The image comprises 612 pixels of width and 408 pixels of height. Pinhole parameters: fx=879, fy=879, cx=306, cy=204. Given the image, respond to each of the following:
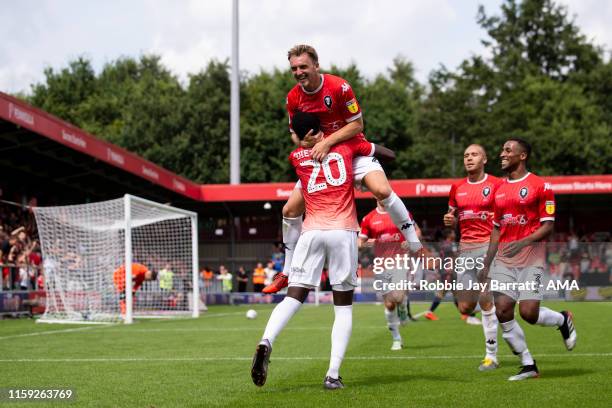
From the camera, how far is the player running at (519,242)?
7.99 m

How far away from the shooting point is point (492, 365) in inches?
340

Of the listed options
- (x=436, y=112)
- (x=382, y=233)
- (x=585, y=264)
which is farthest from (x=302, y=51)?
(x=436, y=112)

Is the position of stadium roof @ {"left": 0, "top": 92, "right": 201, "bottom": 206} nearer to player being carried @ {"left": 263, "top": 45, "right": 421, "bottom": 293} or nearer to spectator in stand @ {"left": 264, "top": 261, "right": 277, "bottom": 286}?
spectator in stand @ {"left": 264, "top": 261, "right": 277, "bottom": 286}

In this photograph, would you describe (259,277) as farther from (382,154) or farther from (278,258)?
(382,154)

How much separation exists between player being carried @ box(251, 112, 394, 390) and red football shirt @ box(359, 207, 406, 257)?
21.1 ft

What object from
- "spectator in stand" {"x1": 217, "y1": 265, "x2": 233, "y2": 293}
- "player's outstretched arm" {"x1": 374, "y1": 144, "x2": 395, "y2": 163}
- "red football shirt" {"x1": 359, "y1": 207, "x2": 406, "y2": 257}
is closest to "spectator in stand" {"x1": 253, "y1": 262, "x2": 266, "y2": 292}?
"spectator in stand" {"x1": 217, "y1": 265, "x2": 233, "y2": 293}

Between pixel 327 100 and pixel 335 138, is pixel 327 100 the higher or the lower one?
the higher one

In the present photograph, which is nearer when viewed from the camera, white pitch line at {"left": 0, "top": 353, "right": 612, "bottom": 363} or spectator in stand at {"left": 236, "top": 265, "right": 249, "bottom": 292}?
white pitch line at {"left": 0, "top": 353, "right": 612, "bottom": 363}

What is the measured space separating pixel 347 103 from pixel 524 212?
2182mm

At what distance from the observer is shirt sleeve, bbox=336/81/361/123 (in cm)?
699

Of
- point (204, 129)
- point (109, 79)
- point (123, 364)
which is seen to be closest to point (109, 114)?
point (109, 79)

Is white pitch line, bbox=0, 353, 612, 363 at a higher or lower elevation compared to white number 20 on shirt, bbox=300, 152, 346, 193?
lower

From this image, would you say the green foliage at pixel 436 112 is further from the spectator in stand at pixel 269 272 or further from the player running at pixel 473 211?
the player running at pixel 473 211

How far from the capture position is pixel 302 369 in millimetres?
8805
